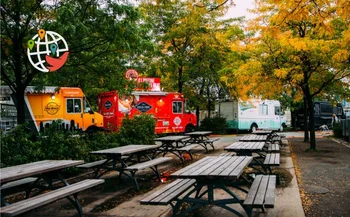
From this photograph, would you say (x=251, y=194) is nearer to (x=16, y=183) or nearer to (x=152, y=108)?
(x=16, y=183)

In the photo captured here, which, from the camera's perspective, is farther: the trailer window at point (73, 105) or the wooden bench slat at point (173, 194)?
the trailer window at point (73, 105)

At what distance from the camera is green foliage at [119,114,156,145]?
38.9ft

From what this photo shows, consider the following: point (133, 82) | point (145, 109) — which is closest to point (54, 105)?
point (145, 109)

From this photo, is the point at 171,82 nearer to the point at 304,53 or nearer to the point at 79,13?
the point at 304,53

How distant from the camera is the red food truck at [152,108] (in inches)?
744

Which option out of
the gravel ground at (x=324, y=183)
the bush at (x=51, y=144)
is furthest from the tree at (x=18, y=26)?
the gravel ground at (x=324, y=183)

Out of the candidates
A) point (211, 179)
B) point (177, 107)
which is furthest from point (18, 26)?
point (177, 107)

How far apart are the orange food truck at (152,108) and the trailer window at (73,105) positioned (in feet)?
5.69

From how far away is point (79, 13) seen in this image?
9.03 m

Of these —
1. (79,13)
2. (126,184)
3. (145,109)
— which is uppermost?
(79,13)

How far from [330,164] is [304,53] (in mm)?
3824
